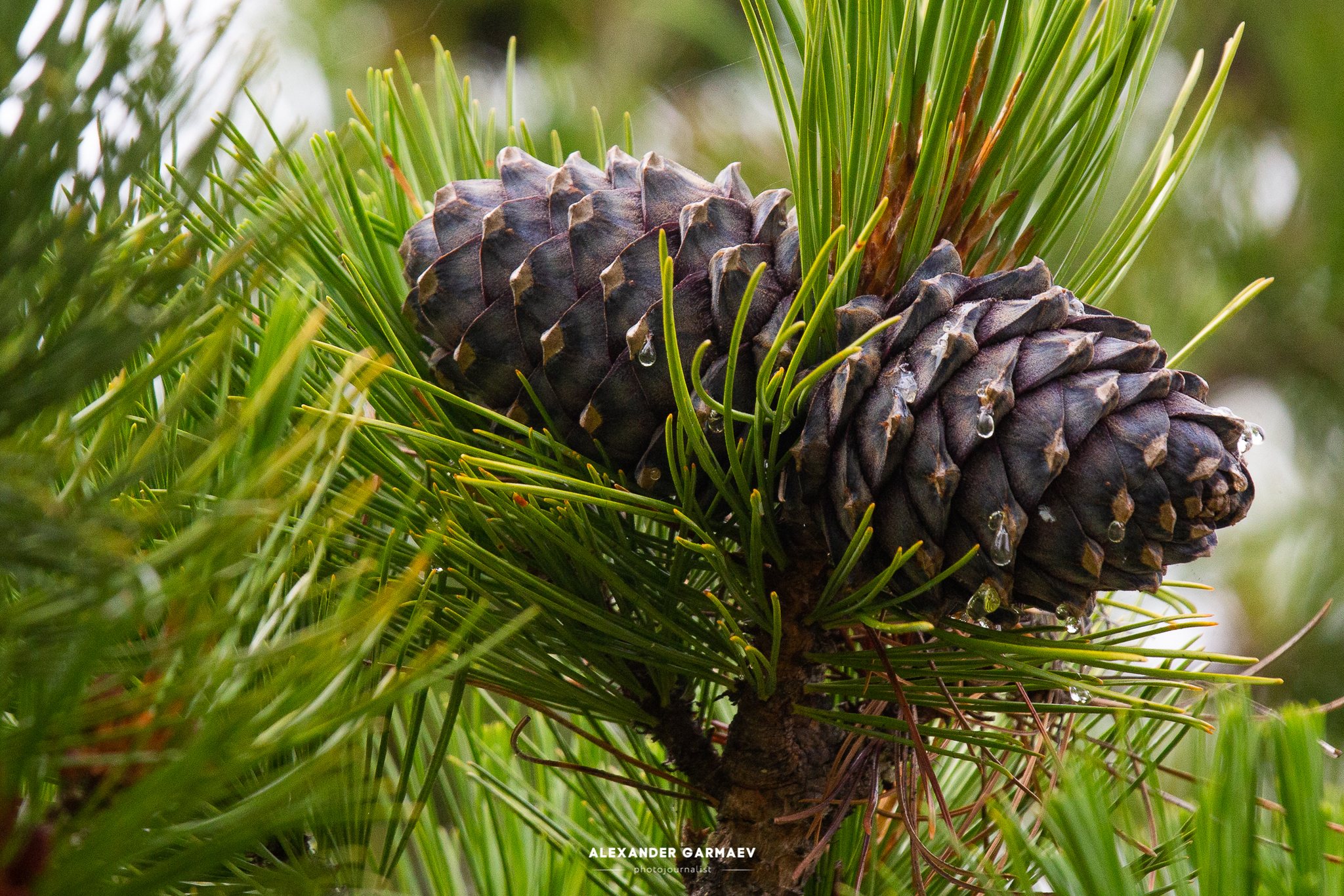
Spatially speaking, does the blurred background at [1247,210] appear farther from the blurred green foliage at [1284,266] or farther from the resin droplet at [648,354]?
the resin droplet at [648,354]

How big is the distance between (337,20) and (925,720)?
2.11 meters

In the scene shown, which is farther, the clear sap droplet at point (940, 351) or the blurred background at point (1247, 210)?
the blurred background at point (1247, 210)

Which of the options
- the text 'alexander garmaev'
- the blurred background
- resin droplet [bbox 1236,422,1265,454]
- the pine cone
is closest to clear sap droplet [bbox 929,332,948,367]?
the pine cone

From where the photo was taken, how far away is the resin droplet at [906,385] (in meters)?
0.34

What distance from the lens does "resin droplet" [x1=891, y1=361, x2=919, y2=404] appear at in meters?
0.34

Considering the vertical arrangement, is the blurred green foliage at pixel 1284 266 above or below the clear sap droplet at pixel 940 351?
above

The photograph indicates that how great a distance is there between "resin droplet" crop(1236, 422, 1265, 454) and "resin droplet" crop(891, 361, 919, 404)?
0.37 feet

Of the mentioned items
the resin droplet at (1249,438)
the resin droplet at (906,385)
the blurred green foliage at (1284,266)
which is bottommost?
the resin droplet at (1249,438)

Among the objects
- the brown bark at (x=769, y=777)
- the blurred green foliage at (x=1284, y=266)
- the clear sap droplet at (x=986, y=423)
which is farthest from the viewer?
the blurred green foliage at (x=1284, y=266)

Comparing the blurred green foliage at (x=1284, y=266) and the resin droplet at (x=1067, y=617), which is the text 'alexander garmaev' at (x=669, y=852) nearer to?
the resin droplet at (x=1067, y=617)

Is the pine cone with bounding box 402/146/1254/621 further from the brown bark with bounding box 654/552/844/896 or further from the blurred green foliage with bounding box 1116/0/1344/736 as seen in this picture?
the blurred green foliage with bounding box 1116/0/1344/736

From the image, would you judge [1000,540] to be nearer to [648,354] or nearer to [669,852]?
[648,354]

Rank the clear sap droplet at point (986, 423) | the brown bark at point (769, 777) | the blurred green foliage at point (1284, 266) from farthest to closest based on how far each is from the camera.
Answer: the blurred green foliage at point (1284, 266), the brown bark at point (769, 777), the clear sap droplet at point (986, 423)

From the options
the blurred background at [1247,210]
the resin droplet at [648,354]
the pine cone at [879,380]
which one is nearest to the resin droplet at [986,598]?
the pine cone at [879,380]
